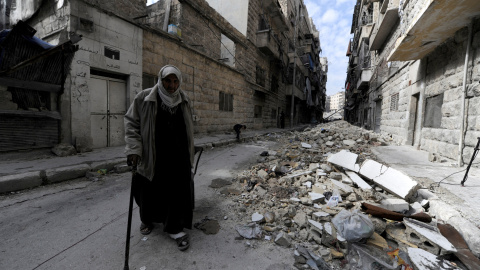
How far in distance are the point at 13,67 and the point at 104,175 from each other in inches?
115

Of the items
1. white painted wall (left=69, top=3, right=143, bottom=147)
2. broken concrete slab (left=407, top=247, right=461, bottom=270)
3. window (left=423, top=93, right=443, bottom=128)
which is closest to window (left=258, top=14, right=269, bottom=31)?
Answer: white painted wall (left=69, top=3, right=143, bottom=147)

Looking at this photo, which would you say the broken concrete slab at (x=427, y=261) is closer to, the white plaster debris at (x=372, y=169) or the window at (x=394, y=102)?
the white plaster debris at (x=372, y=169)

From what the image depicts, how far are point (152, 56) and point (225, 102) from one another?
5.21m

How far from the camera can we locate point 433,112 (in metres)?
5.21

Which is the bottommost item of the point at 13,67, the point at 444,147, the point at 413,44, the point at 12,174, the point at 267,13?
the point at 12,174

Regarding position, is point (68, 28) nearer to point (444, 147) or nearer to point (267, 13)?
point (444, 147)

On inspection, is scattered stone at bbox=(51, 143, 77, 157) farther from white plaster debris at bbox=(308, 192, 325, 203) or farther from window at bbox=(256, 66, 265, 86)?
window at bbox=(256, 66, 265, 86)

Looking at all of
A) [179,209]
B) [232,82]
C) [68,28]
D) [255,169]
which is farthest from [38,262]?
[232,82]

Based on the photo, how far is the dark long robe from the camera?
2.03 metres

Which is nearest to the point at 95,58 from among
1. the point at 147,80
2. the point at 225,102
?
the point at 147,80

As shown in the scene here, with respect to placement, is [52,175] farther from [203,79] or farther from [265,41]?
[265,41]

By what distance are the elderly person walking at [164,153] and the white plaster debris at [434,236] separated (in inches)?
94.7

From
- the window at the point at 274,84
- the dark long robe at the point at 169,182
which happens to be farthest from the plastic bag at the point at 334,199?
the window at the point at 274,84

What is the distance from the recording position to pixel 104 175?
4.20 meters
